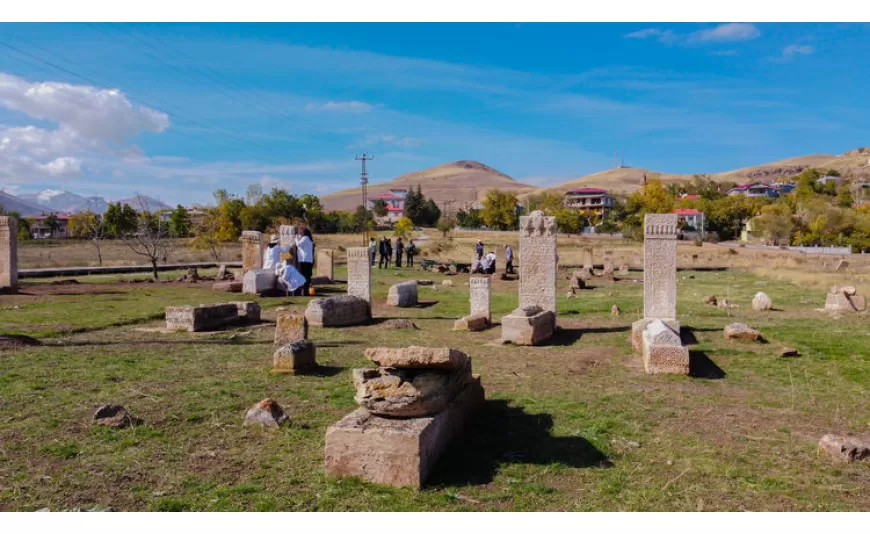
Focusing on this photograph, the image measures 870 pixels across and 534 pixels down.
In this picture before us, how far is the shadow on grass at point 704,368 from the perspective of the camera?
8511mm

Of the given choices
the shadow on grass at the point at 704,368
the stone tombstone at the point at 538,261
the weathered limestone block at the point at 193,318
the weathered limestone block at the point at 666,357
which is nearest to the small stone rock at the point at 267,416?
the weathered limestone block at the point at 666,357

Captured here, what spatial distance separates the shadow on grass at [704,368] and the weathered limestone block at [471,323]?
14.8 ft

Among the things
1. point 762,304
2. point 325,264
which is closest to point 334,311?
point 762,304

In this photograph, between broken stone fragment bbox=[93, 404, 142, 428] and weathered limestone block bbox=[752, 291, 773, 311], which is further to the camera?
weathered limestone block bbox=[752, 291, 773, 311]

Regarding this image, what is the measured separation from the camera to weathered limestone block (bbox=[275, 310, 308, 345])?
34.5 feet

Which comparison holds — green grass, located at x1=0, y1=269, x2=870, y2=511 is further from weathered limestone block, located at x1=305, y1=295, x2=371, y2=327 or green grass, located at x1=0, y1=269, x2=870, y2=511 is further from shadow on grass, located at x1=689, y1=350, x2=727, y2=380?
weathered limestone block, located at x1=305, y1=295, x2=371, y2=327

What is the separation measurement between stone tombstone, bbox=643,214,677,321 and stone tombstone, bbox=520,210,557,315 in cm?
189

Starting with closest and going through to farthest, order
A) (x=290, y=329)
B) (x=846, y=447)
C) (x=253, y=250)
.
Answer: (x=846, y=447) → (x=290, y=329) → (x=253, y=250)

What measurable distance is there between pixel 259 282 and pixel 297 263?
1.52 m

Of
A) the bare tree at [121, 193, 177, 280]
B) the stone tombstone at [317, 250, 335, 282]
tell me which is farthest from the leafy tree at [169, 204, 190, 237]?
the stone tombstone at [317, 250, 335, 282]

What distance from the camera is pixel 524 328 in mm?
11219

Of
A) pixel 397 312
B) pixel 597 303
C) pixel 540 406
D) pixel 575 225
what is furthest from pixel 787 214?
pixel 540 406

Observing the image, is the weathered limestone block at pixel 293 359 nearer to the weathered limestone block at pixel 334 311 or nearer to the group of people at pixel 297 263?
the weathered limestone block at pixel 334 311

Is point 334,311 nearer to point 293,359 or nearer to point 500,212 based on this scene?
point 293,359
